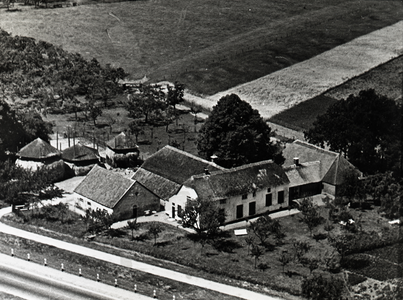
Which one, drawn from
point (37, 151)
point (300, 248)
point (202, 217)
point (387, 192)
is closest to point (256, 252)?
point (300, 248)

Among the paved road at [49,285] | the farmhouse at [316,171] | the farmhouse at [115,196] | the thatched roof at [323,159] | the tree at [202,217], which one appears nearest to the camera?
the paved road at [49,285]

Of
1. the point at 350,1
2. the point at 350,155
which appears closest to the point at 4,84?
the point at 350,155

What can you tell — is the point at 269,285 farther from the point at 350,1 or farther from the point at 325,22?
the point at 350,1

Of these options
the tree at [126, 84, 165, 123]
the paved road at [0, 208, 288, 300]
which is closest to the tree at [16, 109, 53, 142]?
the tree at [126, 84, 165, 123]

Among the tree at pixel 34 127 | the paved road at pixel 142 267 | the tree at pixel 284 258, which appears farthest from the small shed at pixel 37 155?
the tree at pixel 284 258

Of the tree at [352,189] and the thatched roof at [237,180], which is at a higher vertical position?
the thatched roof at [237,180]

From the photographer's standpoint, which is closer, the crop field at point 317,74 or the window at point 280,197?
the window at point 280,197

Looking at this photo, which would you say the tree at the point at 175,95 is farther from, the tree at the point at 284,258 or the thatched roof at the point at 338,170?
the tree at the point at 284,258
